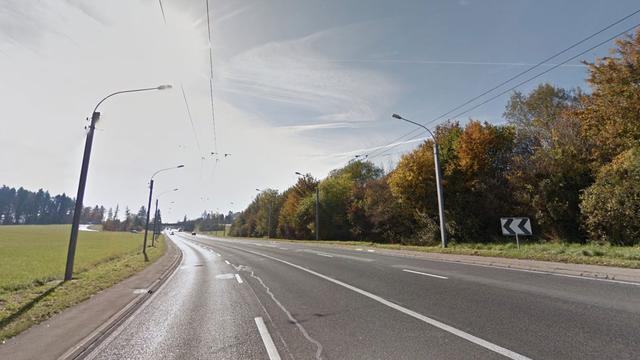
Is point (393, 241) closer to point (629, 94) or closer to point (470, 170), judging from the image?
point (470, 170)

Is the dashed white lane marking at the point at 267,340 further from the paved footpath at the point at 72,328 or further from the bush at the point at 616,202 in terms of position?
the bush at the point at 616,202

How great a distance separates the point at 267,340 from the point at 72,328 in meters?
4.47

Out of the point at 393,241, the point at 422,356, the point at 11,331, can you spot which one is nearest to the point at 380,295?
the point at 422,356

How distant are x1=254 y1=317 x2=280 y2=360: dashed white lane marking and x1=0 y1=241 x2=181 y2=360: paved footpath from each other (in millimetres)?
3027

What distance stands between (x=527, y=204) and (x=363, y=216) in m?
22.2

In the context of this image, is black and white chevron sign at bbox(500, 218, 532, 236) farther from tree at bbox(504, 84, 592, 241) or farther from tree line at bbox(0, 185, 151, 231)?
tree line at bbox(0, 185, 151, 231)

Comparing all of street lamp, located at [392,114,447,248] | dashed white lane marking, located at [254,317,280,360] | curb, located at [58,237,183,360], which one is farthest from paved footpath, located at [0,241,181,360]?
street lamp, located at [392,114,447,248]

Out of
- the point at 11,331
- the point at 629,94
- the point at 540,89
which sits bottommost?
the point at 11,331

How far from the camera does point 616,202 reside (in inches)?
712

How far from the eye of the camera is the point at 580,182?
849 inches

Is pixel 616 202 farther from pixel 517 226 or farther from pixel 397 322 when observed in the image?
pixel 397 322

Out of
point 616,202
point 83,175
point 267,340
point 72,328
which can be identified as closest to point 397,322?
point 267,340

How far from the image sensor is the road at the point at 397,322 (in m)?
4.82

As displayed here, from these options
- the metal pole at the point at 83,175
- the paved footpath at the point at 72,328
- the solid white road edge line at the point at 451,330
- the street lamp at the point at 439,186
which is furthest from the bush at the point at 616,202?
the metal pole at the point at 83,175
